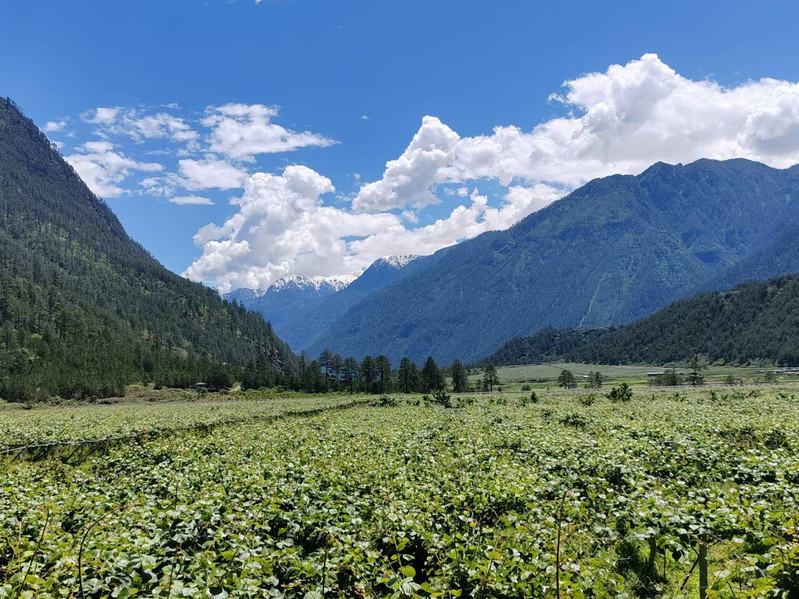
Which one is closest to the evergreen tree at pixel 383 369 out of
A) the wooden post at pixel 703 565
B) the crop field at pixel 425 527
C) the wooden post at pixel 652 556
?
the crop field at pixel 425 527

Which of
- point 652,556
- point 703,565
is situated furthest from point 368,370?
point 703,565

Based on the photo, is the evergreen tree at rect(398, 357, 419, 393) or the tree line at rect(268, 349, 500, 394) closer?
the tree line at rect(268, 349, 500, 394)

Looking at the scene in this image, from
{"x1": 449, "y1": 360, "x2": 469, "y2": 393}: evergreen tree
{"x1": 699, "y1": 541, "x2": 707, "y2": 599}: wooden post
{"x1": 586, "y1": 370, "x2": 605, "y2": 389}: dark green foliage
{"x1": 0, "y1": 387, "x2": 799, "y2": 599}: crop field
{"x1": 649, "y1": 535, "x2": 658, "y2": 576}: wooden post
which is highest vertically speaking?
{"x1": 699, "y1": 541, "x2": 707, "y2": 599}: wooden post

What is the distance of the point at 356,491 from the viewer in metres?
12.3

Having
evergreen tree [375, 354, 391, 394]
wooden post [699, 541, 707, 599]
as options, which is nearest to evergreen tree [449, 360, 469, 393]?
evergreen tree [375, 354, 391, 394]

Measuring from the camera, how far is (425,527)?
380 inches

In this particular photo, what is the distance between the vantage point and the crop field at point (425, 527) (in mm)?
6734

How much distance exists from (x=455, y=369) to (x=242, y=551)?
4888 inches

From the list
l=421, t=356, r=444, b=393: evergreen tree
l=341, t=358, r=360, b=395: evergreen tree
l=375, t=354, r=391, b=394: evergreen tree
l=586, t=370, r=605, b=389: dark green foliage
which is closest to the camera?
l=586, t=370, r=605, b=389: dark green foliage

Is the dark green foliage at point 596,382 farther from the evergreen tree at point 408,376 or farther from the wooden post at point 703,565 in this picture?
the wooden post at point 703,565

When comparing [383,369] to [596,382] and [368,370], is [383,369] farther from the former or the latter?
[596,382]

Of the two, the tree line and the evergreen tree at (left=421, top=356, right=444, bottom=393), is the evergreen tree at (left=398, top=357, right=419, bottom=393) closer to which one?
the tree line

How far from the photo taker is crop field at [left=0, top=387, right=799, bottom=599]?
265 inches

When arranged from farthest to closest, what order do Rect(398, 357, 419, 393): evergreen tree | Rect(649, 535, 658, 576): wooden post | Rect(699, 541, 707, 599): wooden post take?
Rect(398, 357, 419, 393): evergreen tree → Rect(649, 535, 658, 576): wooden post → Rect(699, 541, 707, 599): wooden post
